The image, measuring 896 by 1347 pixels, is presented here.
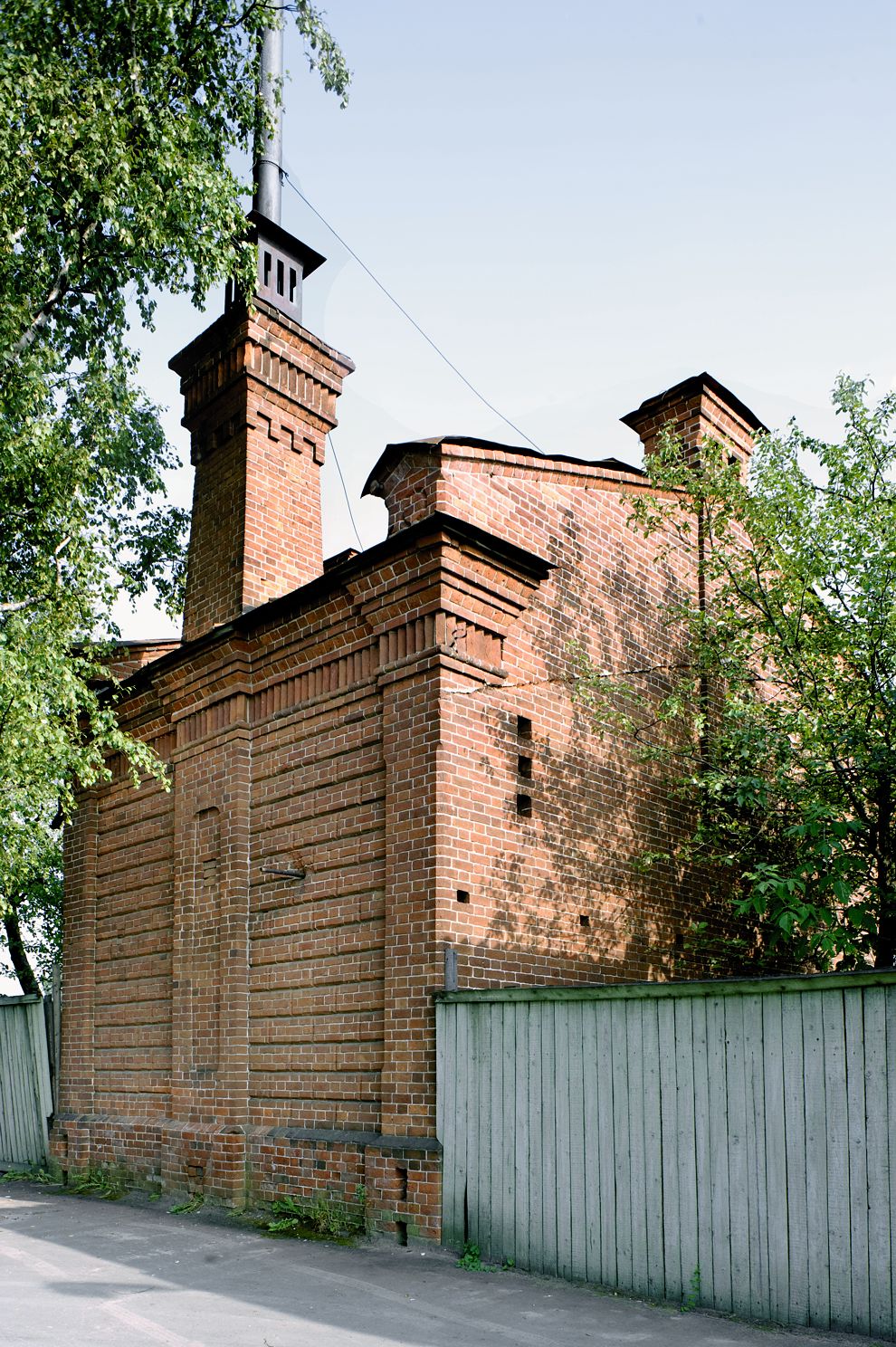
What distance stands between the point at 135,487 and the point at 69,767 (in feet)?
19.9

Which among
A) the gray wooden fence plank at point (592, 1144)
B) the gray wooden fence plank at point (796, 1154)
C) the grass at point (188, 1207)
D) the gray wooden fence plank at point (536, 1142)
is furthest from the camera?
the grass at point (188, 1207)

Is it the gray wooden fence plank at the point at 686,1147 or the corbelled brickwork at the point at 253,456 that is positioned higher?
the corbelled brickwork at the point at 253,456

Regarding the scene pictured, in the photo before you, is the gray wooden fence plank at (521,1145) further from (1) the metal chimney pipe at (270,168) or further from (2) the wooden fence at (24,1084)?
(1) the metal chimney pipe at (270,168)

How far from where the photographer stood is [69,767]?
43.1 ft

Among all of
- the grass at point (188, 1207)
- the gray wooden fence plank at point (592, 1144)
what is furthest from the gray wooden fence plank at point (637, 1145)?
the grass at point (188, 1207)

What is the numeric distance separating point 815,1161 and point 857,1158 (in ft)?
0.83

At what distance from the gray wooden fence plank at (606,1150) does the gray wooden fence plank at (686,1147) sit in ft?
1.62

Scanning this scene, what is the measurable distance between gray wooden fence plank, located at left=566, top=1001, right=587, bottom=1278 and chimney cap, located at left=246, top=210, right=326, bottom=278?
10.2m

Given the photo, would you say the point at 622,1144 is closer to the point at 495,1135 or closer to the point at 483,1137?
the point at 495,1135

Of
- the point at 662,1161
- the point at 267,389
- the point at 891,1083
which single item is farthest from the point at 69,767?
the point at 891,1083

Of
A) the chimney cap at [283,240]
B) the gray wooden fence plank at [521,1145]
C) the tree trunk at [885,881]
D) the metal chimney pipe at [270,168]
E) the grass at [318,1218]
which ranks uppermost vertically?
the metal chimney pipe at [270,168]

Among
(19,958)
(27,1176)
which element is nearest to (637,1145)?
(27,1176)

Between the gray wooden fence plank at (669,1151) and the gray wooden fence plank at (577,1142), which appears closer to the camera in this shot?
the gray wooden fence plank at (669,1151)

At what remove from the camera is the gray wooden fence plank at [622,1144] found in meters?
7.14
